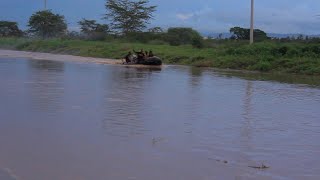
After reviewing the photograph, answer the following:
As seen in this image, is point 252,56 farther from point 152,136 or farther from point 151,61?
point 152,136

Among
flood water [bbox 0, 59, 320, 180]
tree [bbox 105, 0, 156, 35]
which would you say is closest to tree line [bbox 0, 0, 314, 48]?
tree [bbox 105, 0, 156, 35]

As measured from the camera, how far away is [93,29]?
281 feet

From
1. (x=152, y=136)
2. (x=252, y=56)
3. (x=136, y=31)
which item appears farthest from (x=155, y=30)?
(x=152, y=136)

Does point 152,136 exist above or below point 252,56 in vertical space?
below

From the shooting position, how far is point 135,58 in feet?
124

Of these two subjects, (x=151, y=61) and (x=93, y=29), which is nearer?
(x=151, y=61)

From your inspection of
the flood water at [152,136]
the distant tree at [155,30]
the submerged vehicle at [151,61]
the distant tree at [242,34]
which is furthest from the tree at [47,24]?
the flood water at [152,136]

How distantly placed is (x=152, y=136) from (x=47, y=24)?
266ft

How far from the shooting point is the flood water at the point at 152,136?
7371mm

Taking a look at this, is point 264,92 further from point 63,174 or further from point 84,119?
point 63,174

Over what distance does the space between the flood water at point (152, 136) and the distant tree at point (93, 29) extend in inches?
2310

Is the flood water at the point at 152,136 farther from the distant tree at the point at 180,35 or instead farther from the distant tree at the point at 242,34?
the distant tree at the point at 180,35

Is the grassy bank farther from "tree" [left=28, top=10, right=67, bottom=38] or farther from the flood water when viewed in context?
"tree" [left=28, top=10, right=67, bottom=38]

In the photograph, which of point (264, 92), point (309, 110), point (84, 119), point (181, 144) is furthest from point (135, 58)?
point (181, 144)
